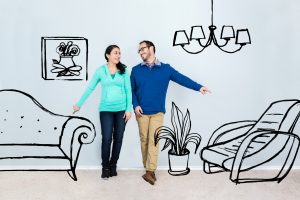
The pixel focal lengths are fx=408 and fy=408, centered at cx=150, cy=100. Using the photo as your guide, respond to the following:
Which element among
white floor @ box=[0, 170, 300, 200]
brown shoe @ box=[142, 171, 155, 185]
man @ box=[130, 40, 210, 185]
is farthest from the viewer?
man @ box=[130, 40, 210, 185]

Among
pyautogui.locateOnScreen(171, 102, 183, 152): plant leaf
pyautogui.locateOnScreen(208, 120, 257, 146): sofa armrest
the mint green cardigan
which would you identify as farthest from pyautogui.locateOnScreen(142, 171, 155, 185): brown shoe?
pyautogui.locateOnScreen(208, 120, 257, 146): sofa armrest

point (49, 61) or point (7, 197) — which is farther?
point (49, 61)

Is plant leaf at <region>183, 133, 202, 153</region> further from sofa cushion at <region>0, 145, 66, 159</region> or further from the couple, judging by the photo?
sofa cushion at <region>0, 145, 66, 159</region>

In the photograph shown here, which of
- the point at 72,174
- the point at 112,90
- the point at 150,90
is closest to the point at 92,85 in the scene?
the point at 112,90

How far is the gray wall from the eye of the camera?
445 centimetres

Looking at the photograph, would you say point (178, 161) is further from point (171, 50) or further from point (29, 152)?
point (29, 152)

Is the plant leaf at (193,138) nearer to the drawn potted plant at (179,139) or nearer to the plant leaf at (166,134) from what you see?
the drawn potted plant at (179,139)

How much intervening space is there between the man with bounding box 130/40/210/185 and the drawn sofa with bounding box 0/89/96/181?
0.65 meters

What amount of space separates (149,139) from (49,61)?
1402mm

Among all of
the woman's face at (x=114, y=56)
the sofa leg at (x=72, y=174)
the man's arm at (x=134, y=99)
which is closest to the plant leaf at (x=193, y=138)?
the man's arm at (x=134, y=99)

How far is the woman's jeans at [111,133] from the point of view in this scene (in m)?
4.27

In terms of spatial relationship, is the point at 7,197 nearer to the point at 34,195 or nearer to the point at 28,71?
the point at 34,195

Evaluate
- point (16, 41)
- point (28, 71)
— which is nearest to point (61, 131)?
point (28, 71)

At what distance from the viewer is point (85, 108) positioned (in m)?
4.57
